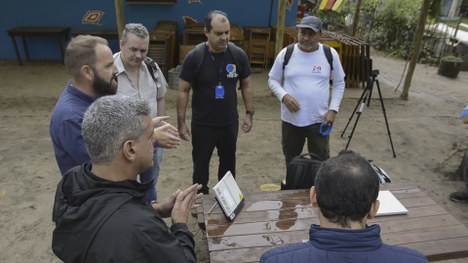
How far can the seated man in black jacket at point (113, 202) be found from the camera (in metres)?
1.28

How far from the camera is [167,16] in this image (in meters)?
9.21

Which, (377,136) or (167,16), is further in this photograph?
(167,16)

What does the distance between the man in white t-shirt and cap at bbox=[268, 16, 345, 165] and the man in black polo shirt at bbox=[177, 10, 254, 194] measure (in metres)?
0.41

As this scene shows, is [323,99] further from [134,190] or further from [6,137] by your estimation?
[6,137]

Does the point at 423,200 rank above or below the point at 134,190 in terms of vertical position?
below

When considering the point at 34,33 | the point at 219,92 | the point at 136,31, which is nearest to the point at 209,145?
the point at 219,92

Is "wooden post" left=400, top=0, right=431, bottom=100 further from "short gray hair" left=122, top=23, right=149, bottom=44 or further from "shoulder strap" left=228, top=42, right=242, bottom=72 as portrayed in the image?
"short gray hair" left=122, top=23, right=149, bottom=44

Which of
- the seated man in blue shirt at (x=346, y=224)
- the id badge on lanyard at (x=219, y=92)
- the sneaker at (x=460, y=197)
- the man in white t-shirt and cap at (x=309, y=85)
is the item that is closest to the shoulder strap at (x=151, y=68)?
the id badge on lanyard at (x=219, y=92)

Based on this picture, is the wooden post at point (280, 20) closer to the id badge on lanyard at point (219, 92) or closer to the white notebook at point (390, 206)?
the id badge on lanyard at point (219, 92)

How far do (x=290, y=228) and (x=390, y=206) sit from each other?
0.78 metres

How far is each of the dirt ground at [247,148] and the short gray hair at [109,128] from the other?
209 centimetres

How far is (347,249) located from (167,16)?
350 inches

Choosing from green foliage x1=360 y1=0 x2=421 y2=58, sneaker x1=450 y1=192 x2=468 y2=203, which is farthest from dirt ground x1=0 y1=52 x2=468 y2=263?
green foliage x1=360 y1=0 x2=421 y2=58

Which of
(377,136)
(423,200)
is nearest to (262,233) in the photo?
(423,200)
